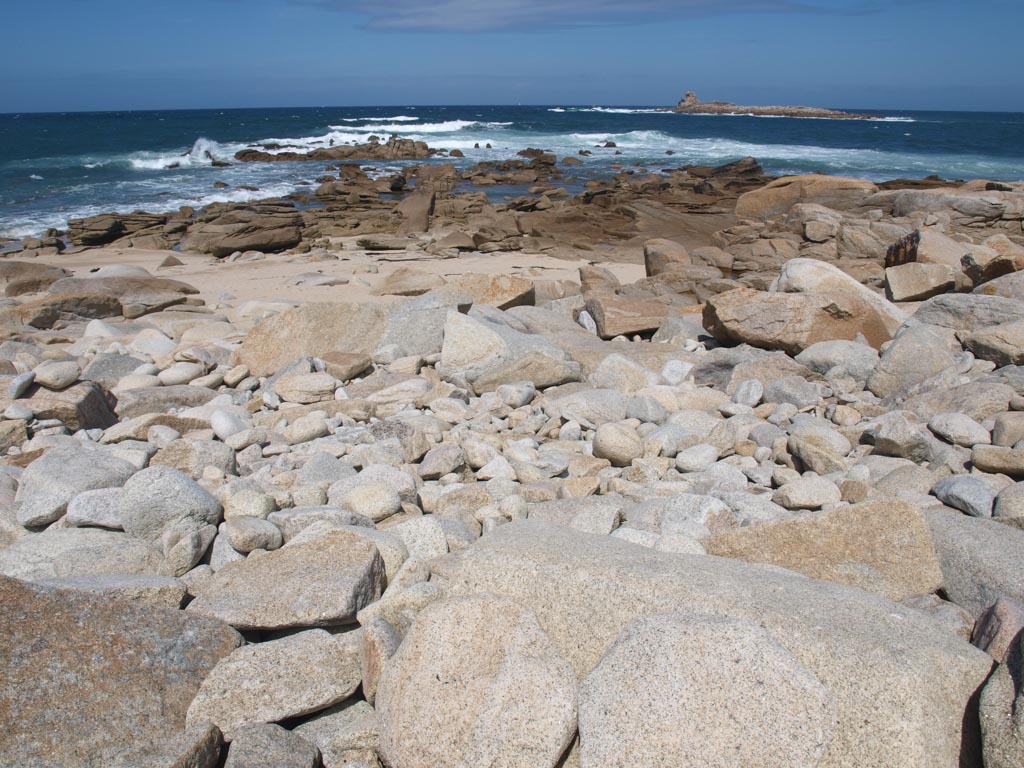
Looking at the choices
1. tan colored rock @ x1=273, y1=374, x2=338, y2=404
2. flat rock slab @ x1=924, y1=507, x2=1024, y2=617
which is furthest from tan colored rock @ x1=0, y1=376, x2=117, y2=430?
flat rock slab @ x1=924, y1=507, x2=1024, y2=617

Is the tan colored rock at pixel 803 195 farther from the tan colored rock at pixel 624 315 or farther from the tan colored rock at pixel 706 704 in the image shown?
the tan colored rock at pixel 706 704

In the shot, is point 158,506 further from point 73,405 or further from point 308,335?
point 308,335

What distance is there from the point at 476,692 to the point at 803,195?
1766 cm

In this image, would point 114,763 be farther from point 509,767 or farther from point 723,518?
point 723,518

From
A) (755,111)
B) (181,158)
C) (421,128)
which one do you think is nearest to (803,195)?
(181,158)

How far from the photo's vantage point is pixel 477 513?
3.32 meters

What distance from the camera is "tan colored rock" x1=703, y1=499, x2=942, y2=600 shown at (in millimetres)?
2645

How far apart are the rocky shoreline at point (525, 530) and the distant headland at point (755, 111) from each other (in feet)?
328

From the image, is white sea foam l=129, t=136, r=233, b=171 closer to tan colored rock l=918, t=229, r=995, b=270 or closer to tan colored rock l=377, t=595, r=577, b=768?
tan colored rock l=918, t=229, r=995, b=270

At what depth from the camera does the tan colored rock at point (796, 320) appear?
623cm

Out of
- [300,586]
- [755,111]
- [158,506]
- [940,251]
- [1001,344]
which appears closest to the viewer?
[300,586]

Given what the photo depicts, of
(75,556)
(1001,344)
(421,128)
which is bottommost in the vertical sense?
(75,556)

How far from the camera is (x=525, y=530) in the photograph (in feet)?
8.64

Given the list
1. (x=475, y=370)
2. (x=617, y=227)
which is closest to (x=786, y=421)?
(x=475, y=370)
